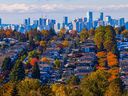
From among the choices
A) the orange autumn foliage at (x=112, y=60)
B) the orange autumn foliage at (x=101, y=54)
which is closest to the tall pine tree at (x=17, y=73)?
the orange autumn foliage at (x=112, y=60)

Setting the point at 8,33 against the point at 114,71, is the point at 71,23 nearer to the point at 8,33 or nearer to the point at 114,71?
the point at 8,33

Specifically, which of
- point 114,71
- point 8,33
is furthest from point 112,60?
point 8,33

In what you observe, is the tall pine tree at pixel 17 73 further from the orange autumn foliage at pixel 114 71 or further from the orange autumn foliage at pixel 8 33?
the orange autumn foliage at pixel 8 33

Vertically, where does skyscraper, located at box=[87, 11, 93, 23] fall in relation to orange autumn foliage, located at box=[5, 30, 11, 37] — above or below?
below

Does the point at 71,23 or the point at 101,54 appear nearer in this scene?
the point at 101,54

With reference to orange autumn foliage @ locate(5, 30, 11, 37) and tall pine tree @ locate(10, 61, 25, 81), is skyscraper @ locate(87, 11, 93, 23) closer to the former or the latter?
orange autumn foliage @ locate(5, 30, 11, 37)

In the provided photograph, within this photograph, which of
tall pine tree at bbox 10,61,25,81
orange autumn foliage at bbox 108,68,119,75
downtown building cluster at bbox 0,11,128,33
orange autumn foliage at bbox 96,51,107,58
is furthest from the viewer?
downtown building cluster at bbox 0,11,128,33

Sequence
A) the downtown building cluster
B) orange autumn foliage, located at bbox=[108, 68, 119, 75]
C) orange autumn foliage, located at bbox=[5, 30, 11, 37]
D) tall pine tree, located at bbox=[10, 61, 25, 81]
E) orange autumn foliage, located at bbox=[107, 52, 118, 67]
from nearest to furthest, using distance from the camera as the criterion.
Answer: tall pine tree, located at bbox=[10, 61, 25, 81], orange autumn foliage, located at bbox=[108, 68, 119, 75], orange autumn foliage, located at bbox=[107, 52, 118, 67], orange autumn foliage, located at bbox=[5, 30, 11, 37], the downtown building cluster

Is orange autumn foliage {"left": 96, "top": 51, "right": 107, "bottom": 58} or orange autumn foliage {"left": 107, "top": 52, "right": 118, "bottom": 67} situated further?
orange autumn foliage {"left": 96, "top": 51, "right": 107, "bottom": 58}

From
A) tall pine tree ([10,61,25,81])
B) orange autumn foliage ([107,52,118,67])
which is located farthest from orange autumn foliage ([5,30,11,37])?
tall pine tree ([10,61,25,81])

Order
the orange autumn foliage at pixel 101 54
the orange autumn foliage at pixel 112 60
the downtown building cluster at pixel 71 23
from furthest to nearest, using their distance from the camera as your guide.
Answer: the downtown building cluster at pixel 71 23 → the orange autumn foliage at pixel 101 54 → the orange autumn foliage at pixel 112 60

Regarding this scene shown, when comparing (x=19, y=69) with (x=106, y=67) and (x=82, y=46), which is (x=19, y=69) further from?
(x=82, y=46)

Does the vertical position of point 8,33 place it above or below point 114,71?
above
